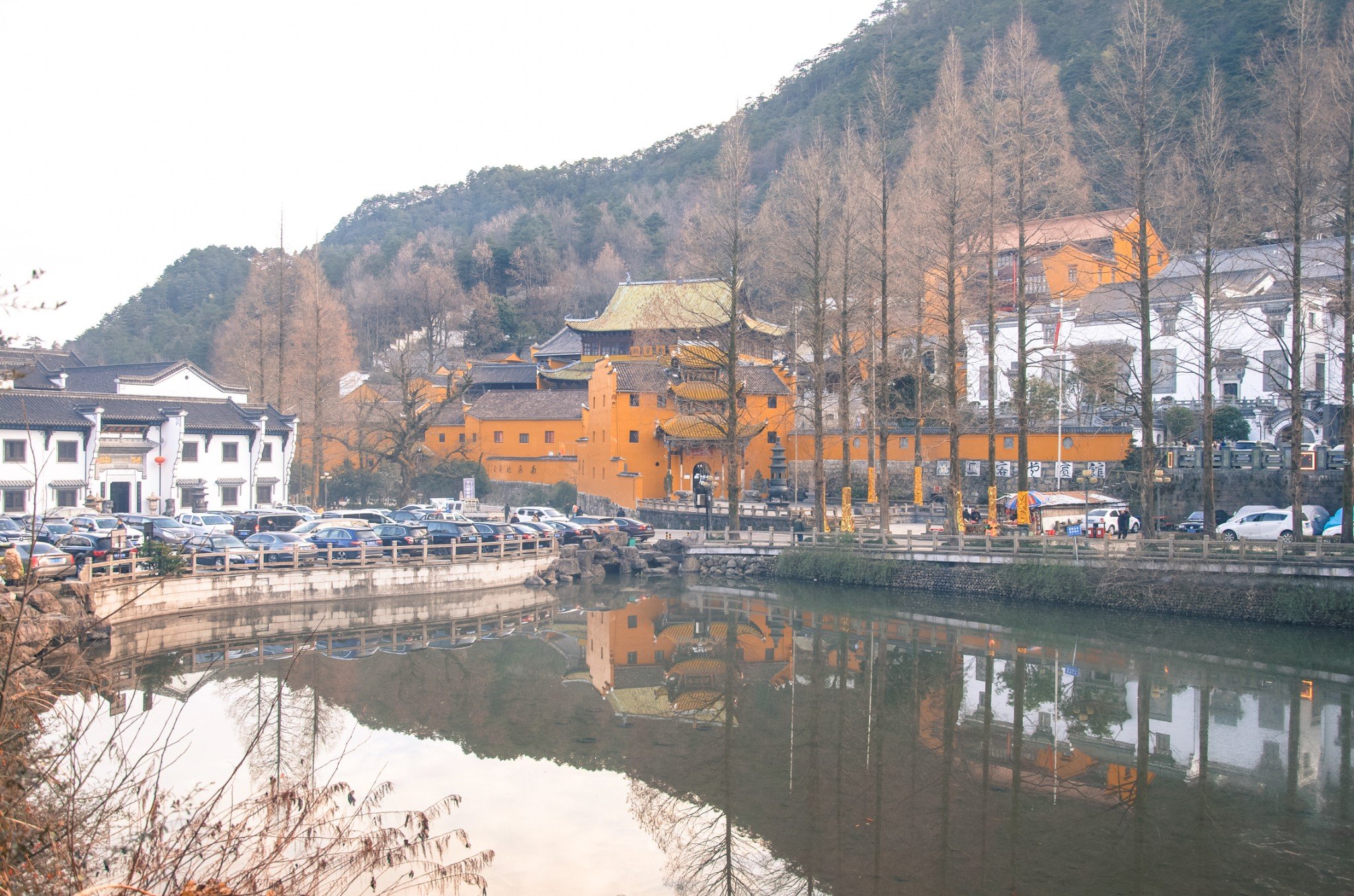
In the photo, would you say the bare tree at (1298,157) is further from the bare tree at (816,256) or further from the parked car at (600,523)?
the parked car at (600,523)

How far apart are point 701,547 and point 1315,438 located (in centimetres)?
2054

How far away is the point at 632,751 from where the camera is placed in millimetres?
13562

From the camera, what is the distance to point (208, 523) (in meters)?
30.2

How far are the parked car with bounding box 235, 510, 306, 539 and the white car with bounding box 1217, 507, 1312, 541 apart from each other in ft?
87.5

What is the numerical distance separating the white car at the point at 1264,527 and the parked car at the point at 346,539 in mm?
22352

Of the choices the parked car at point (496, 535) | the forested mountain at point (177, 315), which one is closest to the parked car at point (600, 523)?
the parked car at point (496, 535)

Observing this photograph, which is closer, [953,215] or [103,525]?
[953,215]

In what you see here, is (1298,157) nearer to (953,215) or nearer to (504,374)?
(953,215)

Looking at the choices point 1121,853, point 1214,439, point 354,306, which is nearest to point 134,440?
point 1121,853

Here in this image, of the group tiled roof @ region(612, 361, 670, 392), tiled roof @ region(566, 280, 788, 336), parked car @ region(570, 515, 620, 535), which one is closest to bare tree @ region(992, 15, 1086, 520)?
parked car @ region(570, 515, 620, 535)

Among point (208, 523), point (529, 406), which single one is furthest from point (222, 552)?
point (529, 406)

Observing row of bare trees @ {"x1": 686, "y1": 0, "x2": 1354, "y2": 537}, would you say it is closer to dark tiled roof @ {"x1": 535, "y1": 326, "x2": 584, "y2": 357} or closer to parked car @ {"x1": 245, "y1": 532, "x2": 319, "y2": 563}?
parked car @ {"x1": 245, "y1": 532, "x2": 319, "y2": 563}

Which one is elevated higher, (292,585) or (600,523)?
(600,523)

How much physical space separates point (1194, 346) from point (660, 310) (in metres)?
26.6
